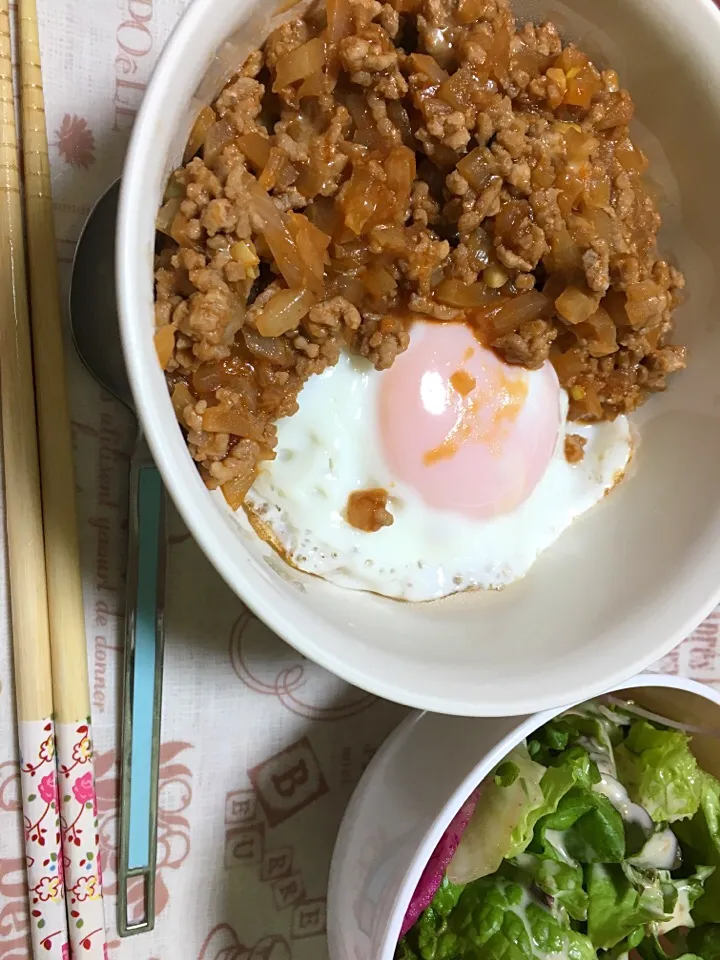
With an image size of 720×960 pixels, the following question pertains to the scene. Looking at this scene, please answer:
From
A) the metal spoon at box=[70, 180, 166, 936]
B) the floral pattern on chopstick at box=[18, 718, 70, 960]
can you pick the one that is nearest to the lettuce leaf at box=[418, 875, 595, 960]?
the metal spoon at box=[70, 180, 166, 936]

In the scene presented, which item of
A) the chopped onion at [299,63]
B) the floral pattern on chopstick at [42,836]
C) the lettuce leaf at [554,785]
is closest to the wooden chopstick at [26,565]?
the floral pattern on chopstick at [42,836]

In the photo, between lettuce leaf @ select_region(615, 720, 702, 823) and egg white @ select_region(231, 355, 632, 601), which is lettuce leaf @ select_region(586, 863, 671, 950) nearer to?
lettuce leaf @ select_region(615, 720, 702, 823)

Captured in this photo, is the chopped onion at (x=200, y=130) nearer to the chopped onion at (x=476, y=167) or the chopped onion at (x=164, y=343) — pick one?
the chopped onion at (x=164, y=343)

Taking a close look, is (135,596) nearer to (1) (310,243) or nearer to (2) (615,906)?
(1) (310,243)

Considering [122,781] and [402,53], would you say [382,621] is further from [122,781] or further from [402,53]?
[402,53]

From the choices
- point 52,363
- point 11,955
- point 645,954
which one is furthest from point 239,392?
point 645,954

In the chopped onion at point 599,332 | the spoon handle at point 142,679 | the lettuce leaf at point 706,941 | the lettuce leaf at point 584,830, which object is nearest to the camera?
the chopped onion at point 599,332
